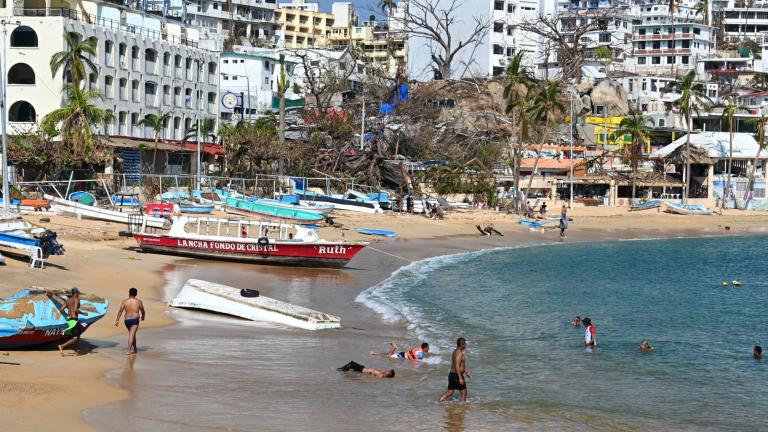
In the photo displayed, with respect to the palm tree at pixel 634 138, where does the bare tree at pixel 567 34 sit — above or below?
above

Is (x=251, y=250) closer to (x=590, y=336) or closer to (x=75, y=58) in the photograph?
(x=590, y=336)

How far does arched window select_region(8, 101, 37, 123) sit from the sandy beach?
794 inches

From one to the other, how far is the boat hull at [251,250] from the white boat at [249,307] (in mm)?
11362

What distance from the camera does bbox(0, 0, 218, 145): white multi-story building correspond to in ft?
212

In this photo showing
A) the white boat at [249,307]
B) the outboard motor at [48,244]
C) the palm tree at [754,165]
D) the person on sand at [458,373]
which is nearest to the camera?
the person on sand at [458,373]

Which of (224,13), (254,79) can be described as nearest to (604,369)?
(254,79)

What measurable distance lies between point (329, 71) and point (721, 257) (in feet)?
150

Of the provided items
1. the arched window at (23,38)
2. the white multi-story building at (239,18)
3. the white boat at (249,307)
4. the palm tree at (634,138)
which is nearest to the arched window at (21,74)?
the arched window at (23,38)

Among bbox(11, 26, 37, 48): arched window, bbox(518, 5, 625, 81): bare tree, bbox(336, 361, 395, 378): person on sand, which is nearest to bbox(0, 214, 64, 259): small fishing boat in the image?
bbox(336, 361, 395, 378): person on sand

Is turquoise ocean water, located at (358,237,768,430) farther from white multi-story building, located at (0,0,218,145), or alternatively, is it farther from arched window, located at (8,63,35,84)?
arched window, located at (8,63,35,84)

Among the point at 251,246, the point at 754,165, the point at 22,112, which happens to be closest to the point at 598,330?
the point at 251,246

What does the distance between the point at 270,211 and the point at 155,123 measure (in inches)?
676

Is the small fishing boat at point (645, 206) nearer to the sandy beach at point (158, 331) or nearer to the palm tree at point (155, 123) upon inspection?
the sandy beach at point (158, 331)

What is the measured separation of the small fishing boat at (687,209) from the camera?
270ft
